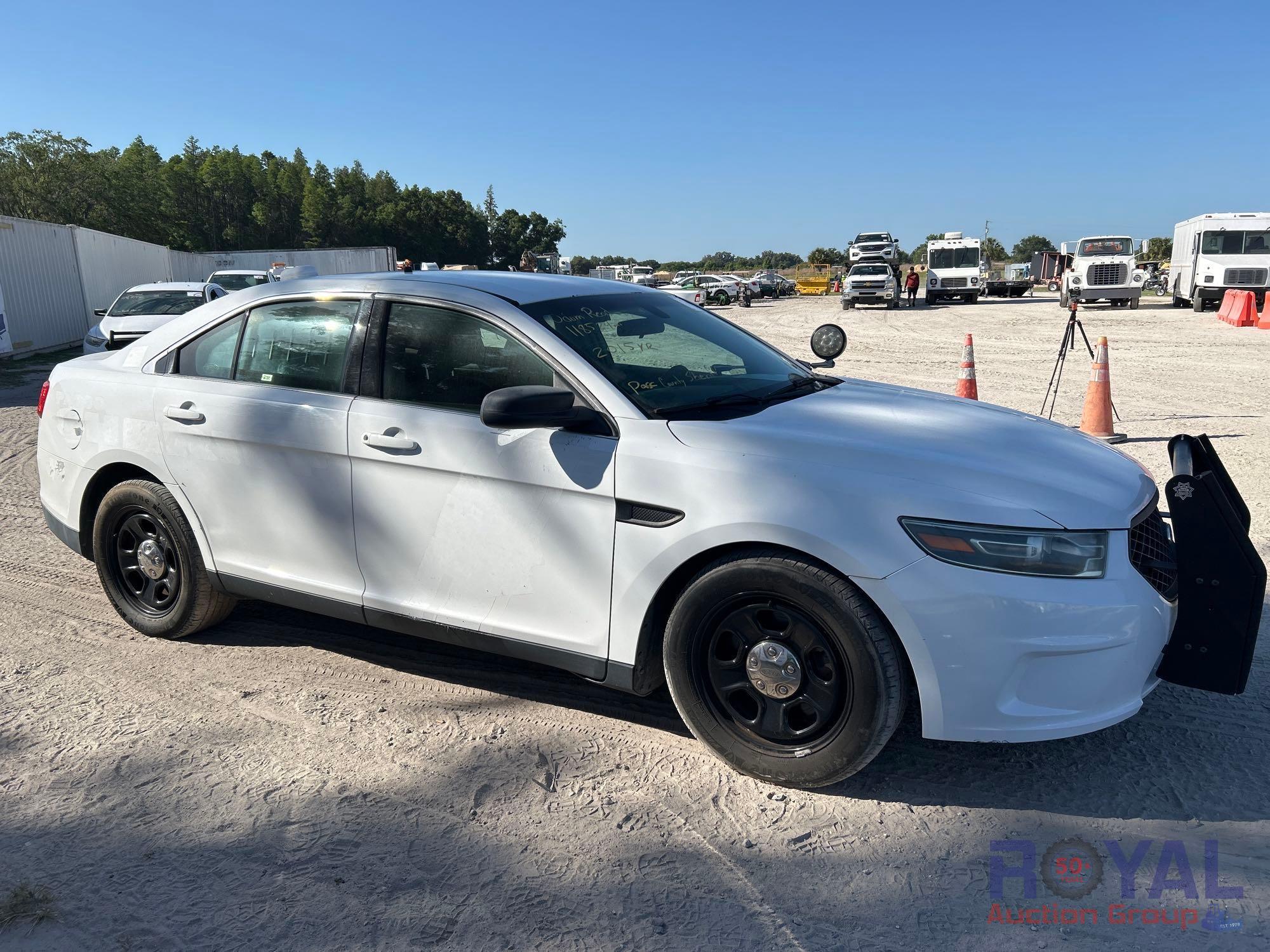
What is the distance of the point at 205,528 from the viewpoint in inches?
163

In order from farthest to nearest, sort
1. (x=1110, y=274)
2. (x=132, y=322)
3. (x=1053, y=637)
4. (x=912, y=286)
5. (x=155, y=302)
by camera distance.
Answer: (x=912, y=286) → (x=1110, y=274) → (x=155, y=302) → (x=132, y=322) → (x=1053, y=637)

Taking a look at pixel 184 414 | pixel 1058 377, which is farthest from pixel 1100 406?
pixel 184 414

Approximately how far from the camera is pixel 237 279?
21.4m

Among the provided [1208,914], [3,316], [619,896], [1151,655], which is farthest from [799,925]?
[3,316]

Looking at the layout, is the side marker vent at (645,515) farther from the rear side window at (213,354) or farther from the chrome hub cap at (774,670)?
the rear side window at (213,354)

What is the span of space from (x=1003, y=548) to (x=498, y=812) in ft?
5.78

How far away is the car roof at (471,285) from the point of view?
3.79 m

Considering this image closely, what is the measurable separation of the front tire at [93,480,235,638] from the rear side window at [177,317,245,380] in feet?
1.82

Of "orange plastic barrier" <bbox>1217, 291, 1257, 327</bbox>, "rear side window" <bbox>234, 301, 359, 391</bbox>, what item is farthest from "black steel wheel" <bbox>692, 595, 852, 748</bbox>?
"orange plastic barrier" <bbox>1217, 291, 1257, 327</bbox>

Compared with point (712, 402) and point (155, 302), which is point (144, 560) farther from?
point (155, 302)

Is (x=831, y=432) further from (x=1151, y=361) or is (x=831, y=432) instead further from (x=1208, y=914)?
(x=1151, y=361)

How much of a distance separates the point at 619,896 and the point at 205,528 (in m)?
2.55

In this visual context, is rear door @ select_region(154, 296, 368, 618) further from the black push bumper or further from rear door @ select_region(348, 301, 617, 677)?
the black push bumper

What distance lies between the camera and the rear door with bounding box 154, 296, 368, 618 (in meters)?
3.76
